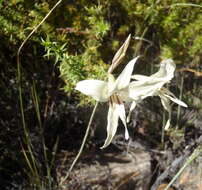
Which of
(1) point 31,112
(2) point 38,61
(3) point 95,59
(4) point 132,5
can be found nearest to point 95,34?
(3) point 95,59

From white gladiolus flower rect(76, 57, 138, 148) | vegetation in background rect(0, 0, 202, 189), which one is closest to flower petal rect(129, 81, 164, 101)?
white gladiolus flower rect(76, 57, 138, 148)

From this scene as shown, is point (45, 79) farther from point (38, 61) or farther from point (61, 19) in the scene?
point (61, 19)

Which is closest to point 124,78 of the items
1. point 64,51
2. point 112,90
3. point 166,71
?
point 112,90

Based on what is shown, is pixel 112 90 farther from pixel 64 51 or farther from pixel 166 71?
pixel 64 51

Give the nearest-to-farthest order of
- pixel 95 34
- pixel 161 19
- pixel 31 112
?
pixel 95 34 < pixel 161 19 < pixel 31 112

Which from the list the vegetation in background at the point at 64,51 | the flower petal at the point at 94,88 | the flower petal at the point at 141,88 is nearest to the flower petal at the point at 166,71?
the flower petal at the point at 141,88
